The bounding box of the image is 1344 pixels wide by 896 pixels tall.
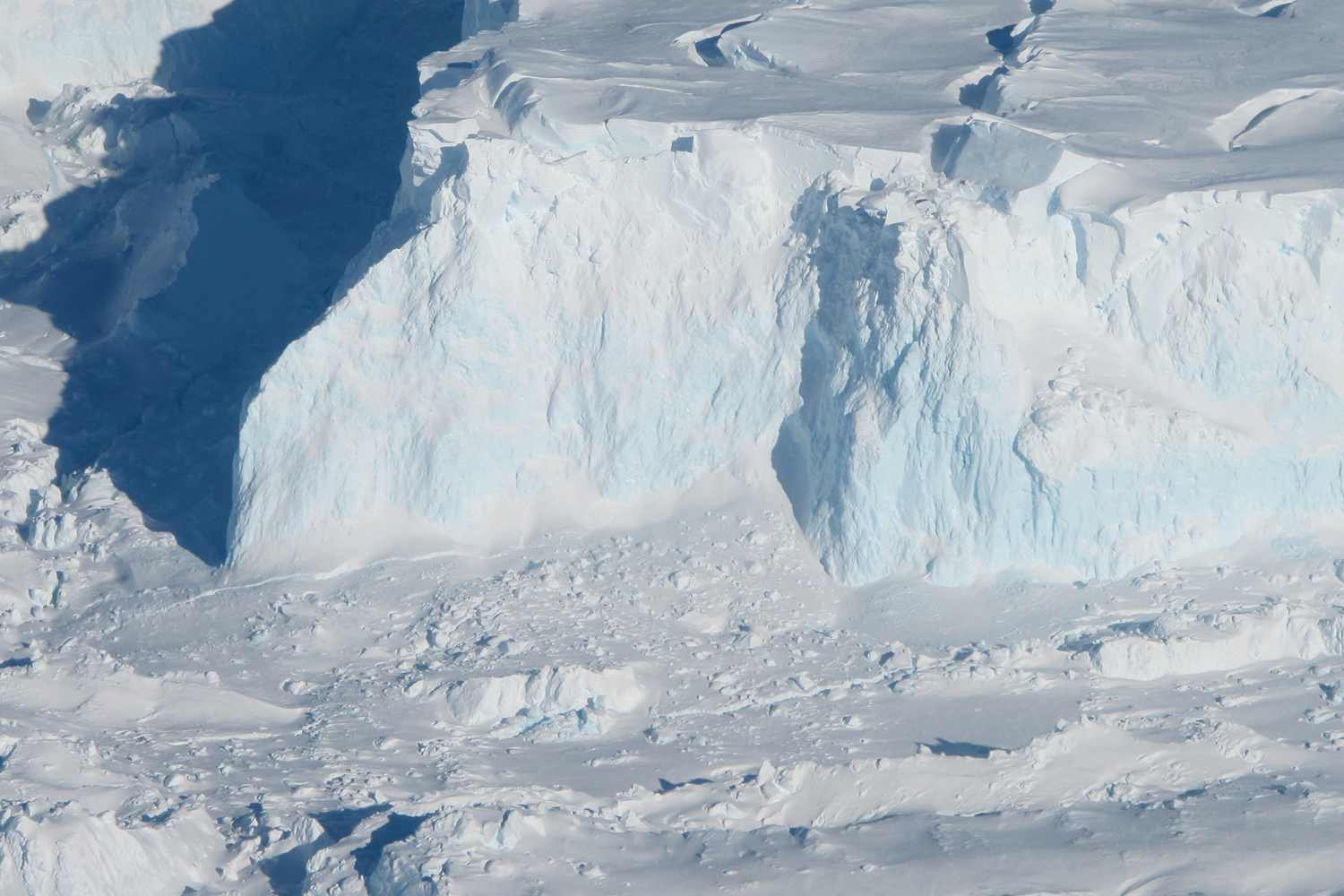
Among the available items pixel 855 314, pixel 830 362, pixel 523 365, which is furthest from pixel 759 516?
pixel 523 365

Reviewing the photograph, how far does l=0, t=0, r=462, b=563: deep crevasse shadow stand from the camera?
1560cm

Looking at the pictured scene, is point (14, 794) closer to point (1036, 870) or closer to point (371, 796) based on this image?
point (371, 796)

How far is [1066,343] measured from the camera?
12.4 meters

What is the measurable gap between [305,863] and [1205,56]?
10.5 meters

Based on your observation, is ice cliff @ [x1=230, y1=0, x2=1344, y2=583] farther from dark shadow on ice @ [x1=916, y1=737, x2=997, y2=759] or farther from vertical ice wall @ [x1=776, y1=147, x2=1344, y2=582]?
dark shadow on ice @ [x1=916, y1=737, x2=997, y2=759]

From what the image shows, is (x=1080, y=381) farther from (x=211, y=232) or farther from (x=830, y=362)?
(x=211, y=232)

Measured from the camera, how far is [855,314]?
1248 cm

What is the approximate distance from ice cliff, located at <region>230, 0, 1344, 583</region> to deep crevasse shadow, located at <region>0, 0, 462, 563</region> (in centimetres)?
255

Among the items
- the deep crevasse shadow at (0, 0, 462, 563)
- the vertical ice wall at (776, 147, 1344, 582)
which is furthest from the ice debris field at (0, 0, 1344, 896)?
the deep crevasse shadow at (0, 0, 462, 563)

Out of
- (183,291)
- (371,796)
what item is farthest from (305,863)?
(183,291)

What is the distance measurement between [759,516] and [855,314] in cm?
189

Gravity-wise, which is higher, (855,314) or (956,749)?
(855,314)

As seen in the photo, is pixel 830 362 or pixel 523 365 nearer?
pixel 830 362

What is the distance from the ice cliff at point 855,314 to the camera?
12.1 m
